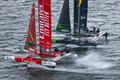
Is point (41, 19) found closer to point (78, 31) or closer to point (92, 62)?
point (92, 62)

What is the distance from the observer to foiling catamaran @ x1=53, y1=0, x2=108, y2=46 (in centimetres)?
10200

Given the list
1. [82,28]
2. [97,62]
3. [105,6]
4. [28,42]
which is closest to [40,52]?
[28,42]

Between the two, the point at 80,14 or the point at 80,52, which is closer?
the point at 80,52

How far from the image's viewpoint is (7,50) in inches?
3907

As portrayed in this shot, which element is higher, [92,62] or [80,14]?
[80,14]

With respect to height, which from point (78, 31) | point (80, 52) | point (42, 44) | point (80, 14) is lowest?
point (80, 52)

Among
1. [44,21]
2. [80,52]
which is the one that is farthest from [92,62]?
[44,21]

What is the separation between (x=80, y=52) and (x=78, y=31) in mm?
6585

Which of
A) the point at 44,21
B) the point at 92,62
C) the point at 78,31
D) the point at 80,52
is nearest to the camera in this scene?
the point at 44,21

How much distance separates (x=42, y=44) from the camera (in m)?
88.9

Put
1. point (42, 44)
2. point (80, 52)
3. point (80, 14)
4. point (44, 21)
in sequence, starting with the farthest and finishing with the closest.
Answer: point (80, 14)
point (80, 52)
point (42, 44)
point (44, 21)

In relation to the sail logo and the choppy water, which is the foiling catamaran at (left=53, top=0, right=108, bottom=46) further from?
→ the sail logo

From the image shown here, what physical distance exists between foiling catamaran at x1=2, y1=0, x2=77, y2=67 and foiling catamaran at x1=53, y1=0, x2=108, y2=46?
1118 centimetres

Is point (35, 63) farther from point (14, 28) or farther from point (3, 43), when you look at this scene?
point (14, 28)
